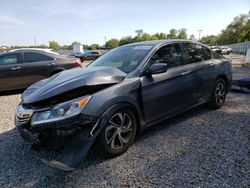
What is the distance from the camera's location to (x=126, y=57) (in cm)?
387

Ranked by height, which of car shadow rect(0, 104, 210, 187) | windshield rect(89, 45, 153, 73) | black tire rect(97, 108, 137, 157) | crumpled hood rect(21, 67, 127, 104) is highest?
windshield rect(89, 45, 153, 73)

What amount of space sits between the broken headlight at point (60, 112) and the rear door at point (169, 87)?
1031 millimetres

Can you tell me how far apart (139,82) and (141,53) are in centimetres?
66

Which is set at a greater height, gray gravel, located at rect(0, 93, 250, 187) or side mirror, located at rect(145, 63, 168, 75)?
side mirror, located at rect(145, 63, 168, 75)

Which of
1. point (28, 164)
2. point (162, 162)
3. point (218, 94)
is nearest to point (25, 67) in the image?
point (28, 164)

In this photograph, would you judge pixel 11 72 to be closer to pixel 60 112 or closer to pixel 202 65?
pixel 60 112

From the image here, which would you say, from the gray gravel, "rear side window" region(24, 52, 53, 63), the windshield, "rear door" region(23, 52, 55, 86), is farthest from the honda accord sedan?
"rear side window" region(24, 52, 53, 63)

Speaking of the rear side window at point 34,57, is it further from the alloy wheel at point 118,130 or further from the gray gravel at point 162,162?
the alloy wheel at point 118,130

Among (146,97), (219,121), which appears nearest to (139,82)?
(146,97)

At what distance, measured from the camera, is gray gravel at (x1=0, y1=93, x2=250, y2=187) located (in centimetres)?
258

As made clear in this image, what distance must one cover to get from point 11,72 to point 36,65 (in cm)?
80

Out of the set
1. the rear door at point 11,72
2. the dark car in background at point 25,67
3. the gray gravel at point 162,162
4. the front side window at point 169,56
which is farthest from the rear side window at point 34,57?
the front side window at point 169,56

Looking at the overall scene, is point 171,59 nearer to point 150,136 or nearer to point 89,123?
point 150,136

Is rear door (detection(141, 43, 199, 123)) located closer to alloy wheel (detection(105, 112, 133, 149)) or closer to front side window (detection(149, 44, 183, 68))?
front side window (detection(149, 44, 183, 68))
